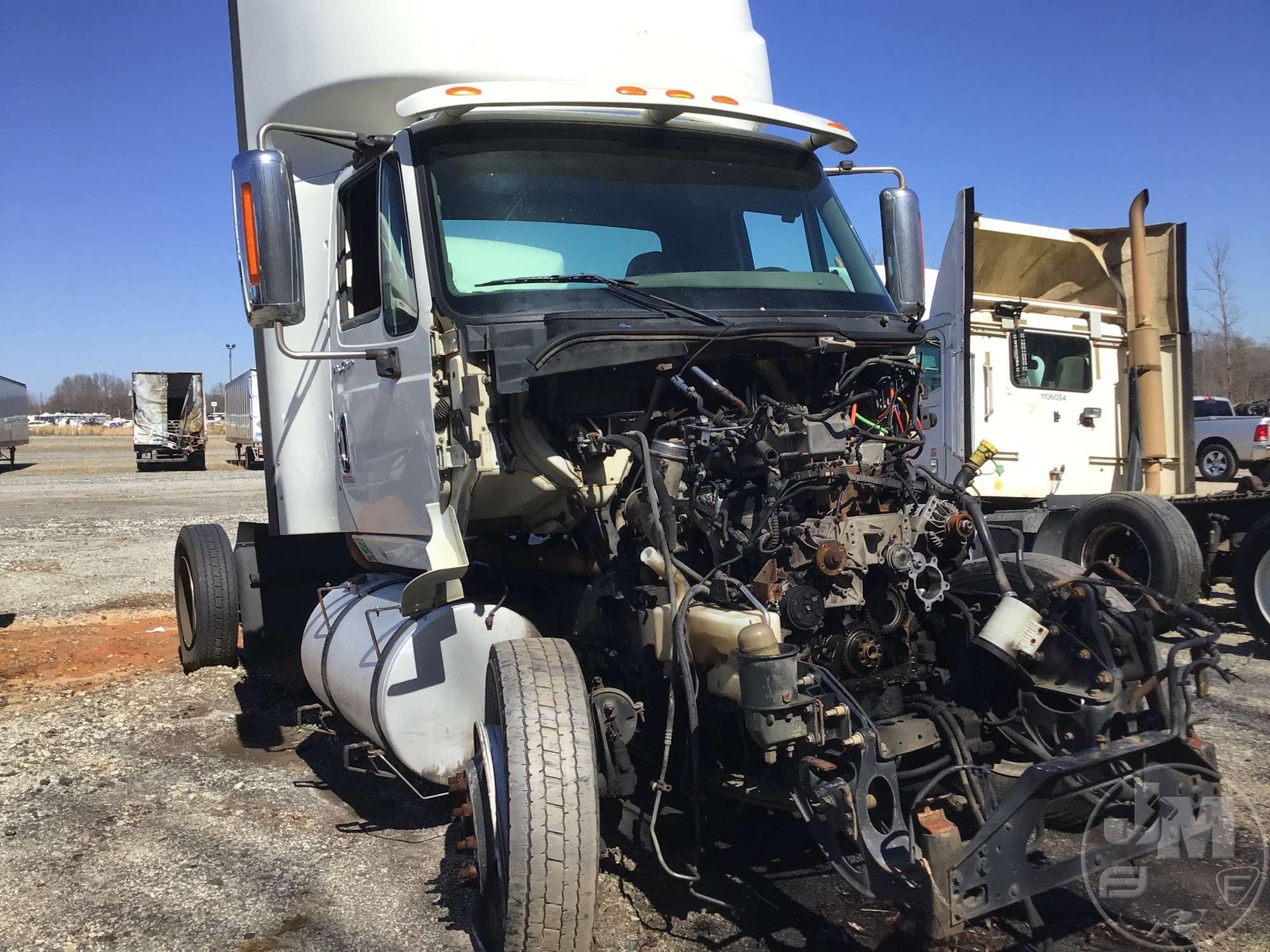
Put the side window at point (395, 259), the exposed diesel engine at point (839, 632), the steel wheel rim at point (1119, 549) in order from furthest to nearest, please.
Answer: the steel wheel rim at point (1119, 549), the side window at point (395, 259), the exposed diesel engine at point (839, 632)

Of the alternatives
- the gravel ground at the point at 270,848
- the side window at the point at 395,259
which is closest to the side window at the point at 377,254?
the side window at the point at 395,259

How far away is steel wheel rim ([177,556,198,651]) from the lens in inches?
276

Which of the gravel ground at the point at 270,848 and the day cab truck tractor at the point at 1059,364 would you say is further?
the day cab truck tractor at the point at 1059,364

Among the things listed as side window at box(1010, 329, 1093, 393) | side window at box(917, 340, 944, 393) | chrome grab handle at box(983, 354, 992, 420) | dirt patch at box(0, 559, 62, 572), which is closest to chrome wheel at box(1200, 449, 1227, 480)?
side window at box(1010, 329, 1093, 393)

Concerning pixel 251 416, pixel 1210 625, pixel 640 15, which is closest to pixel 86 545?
pixel 640 15

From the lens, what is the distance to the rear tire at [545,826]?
2.96m

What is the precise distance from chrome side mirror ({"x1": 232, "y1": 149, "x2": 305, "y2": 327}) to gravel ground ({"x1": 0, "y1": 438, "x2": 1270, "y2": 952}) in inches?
84.3

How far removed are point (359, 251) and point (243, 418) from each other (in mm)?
33241

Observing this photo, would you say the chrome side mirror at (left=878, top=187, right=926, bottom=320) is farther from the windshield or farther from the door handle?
the door handle

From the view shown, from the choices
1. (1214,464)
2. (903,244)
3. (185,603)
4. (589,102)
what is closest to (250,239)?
(589,102)

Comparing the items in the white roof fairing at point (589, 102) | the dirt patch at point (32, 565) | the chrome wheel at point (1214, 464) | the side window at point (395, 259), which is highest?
the white roof fairing at point (589, 102)

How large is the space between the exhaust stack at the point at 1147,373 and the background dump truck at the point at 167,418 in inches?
1258

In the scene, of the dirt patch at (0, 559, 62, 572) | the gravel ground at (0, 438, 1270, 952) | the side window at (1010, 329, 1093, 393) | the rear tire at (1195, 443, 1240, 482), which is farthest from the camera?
the rear tire at (1195, 443, 1240, 482)

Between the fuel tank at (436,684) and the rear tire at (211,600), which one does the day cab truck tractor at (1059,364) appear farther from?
the rear tire at (211,600)
